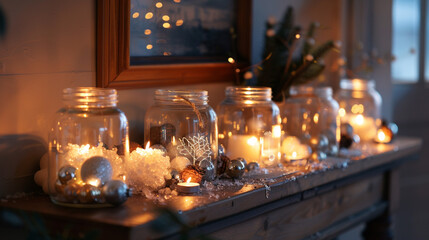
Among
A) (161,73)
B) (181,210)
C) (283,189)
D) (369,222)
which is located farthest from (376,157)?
(181,210)

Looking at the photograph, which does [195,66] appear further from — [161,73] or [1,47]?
[1,47]

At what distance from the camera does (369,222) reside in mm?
2166

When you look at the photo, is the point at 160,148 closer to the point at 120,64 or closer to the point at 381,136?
the point at 120,64

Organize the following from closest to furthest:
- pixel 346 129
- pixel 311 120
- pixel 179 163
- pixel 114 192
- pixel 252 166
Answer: pixel 114 192, pixel 179 163, pixel 252 166, pixel 311 120, pixel 346 129

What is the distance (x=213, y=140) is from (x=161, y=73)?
25cm

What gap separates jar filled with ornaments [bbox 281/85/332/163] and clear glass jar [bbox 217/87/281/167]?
0.39ft

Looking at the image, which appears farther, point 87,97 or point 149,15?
point 149,15

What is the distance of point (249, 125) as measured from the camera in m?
1.57

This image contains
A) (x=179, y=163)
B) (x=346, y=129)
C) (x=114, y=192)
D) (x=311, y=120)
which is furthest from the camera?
(x=346, y=129)

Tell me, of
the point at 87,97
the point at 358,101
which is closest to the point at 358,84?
the point at 358,101

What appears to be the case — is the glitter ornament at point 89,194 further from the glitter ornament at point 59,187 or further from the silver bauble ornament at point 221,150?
the silver bauble ornament at point 221,150

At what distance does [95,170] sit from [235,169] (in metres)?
0.39

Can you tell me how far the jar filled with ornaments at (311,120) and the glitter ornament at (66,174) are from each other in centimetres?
73

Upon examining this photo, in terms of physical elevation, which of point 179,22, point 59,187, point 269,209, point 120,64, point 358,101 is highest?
point 179,22
